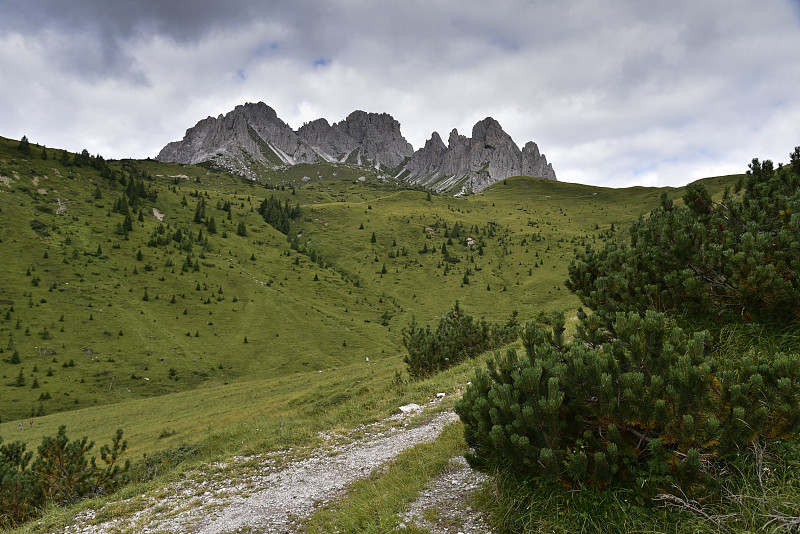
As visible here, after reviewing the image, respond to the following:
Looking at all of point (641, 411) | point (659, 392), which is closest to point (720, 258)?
point (659, 392)

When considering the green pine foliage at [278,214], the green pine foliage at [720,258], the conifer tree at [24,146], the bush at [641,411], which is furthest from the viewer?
the green pine foliage at [278,214]

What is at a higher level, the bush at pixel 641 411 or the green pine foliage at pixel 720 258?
the green pine foliage at pixel 720 258

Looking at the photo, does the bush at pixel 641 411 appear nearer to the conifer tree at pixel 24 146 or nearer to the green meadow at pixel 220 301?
the green meadow at pixel 220 301

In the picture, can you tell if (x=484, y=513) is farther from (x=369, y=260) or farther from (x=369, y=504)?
(x=369, y=260)

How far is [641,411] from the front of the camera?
4.50 meters

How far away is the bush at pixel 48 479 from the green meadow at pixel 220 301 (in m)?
3.20

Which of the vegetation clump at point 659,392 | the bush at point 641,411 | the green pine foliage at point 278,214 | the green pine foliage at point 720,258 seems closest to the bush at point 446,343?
the green pine foliage at point 720,258

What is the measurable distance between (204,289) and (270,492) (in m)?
98.6

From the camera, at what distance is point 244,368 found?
69.0m

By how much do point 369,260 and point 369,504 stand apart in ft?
443

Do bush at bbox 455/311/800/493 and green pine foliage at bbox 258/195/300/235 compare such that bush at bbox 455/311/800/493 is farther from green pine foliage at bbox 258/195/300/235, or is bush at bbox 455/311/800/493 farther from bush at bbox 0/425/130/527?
green pine foliage at bbox 258/195/300/235

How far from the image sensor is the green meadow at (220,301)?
29469 millimetres

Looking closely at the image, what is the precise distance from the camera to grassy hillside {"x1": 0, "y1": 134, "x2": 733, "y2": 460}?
54.7 meters

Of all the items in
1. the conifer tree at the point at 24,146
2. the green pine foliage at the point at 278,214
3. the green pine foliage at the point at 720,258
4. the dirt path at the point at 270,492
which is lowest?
the dirt path at the point at 270,492
